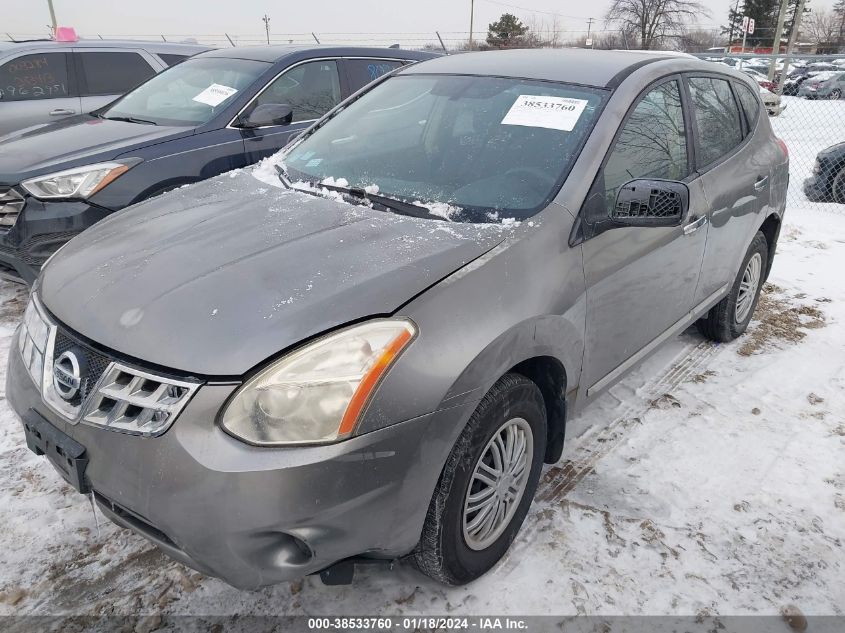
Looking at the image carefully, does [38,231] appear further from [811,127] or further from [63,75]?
[811,127]

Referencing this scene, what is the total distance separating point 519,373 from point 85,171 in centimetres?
326

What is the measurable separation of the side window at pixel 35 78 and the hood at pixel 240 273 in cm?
539

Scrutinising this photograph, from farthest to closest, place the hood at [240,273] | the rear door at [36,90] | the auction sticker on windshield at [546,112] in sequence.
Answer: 1. the rear door at [36,90]
2. the auction sticker on windshield at [546,112]
3. the hood at [240,273]

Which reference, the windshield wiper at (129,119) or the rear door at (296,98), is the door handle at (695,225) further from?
the windshield wiper at (129,119)

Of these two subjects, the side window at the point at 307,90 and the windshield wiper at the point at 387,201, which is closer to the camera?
the windshield wiper at the point at 387,201

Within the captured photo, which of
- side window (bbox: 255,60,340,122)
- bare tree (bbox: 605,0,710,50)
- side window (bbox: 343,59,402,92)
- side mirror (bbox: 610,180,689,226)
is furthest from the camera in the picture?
bare tree (bbox: 605,0,710,50)

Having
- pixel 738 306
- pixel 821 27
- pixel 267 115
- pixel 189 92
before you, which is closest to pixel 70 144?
pixel 189 92

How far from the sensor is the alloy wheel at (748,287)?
4094mm

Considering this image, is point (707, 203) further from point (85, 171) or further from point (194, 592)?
point (85, 171)

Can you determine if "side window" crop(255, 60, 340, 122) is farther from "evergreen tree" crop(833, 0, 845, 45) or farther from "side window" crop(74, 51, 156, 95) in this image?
"evergreen tree" crop(833, 0, 845, 45)

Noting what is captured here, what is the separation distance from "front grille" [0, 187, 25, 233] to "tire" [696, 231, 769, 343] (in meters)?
4.35

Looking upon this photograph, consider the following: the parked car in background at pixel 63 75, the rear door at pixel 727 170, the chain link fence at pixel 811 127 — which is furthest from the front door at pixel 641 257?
the parked car in background at pixel 63 75

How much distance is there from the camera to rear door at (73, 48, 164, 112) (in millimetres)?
6883

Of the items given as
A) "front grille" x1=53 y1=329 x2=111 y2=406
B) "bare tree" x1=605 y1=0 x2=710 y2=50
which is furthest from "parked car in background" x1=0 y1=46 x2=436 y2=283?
"bare tree" x1=605 y1=0 x2=710 y2=50
